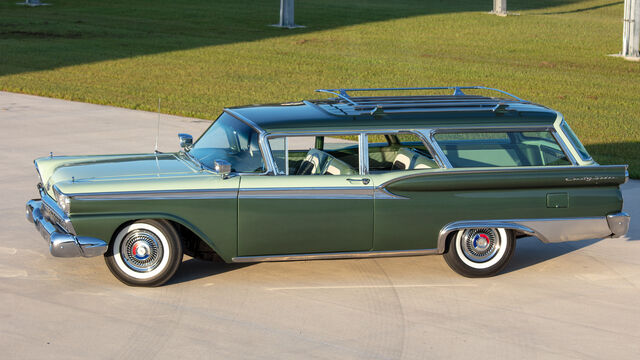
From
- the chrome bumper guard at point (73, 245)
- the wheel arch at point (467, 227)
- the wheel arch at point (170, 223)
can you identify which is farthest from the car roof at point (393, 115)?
the chrome bumper guard at point (73, 245)

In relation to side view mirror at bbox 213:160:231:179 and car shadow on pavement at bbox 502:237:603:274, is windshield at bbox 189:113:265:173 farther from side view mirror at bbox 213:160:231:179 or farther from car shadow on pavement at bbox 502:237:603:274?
car shadow on pavement at bbox 502:237:603:274

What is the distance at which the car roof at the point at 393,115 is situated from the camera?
7.27m

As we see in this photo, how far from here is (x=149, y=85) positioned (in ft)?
64.6

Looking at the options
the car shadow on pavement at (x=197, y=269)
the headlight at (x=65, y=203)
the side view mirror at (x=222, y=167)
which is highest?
the side view mirror at (x=222, y=167)

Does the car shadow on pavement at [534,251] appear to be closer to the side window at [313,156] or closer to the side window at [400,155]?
the side window at [400,155]

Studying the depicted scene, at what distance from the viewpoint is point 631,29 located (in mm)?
25609

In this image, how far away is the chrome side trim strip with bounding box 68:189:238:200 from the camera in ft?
22.3

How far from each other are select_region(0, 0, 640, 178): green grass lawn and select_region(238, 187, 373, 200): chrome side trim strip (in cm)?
573

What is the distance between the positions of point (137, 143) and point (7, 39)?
1779 cm

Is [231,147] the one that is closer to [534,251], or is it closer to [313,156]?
[313,156]

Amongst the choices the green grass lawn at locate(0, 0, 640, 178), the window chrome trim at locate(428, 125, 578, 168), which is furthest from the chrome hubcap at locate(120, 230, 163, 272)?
the green grass lawn at locate(0, 0, 640, 178)

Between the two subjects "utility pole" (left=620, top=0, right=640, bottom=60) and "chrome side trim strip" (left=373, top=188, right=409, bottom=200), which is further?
"utility pole" (left=620, top=0, right=640, bottom=60)

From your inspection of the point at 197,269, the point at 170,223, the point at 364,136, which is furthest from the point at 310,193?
the point at 197,269

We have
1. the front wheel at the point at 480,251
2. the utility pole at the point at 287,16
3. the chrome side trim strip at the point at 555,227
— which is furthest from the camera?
the utility pole at the point at 287,16
